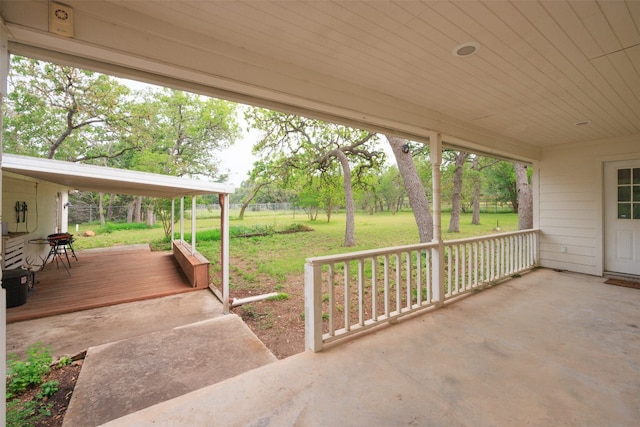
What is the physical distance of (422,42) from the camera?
197cm

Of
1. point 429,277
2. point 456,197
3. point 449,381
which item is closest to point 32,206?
point 429,277

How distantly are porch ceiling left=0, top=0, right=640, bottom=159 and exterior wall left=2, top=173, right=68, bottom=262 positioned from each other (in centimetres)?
525

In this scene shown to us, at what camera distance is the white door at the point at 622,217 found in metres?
4.40

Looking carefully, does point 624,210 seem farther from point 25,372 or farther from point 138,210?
point 138,210

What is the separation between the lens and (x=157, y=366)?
9.02 feet

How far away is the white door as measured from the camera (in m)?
4.40

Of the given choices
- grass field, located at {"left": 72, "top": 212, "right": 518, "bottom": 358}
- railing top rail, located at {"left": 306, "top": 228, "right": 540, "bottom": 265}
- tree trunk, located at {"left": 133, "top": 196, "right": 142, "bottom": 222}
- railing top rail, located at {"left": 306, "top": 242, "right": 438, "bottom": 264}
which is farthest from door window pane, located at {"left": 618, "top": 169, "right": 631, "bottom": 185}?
tree trunk, located at {"left": 133, "top": 196, "right": 142, "bottom": 222}

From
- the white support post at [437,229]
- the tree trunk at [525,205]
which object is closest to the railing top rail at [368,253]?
the white support post at [437,229]

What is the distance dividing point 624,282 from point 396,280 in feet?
13.7

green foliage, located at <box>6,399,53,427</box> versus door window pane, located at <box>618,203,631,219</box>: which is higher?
door window pane, located at <box>618,203,631,219</box>

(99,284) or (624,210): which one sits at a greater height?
(624,210)

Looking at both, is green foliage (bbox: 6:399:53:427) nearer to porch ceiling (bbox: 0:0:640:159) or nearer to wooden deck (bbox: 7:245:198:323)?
wooden deck (bbox: 7:245:198:323)

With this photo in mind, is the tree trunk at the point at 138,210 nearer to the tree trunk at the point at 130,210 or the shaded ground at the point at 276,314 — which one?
the tree trunk at the point at 130,210

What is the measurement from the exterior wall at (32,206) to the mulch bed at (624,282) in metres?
10.0
